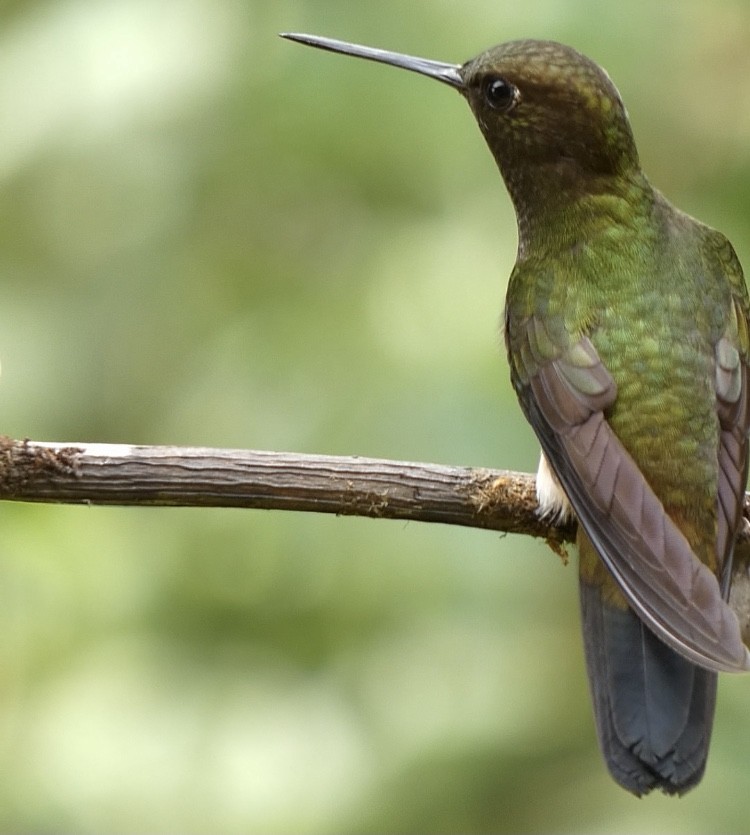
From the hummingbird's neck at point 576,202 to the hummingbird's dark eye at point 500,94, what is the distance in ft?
0.62

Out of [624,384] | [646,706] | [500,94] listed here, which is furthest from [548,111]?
[646,706]

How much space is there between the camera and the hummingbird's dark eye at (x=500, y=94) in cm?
378

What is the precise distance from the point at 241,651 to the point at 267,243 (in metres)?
1.27

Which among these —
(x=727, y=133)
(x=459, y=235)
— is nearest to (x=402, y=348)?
(x=459, y=235)

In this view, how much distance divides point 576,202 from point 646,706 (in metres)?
1.29

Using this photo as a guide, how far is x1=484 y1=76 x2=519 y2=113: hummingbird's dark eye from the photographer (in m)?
3.78

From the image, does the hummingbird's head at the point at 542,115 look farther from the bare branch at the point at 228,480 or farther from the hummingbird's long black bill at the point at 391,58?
the bare branch at the point at 228,480

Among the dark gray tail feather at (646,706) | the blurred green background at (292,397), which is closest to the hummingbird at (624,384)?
the dark gray tail feather at (646,706)

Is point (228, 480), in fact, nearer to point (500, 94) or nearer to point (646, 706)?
point (646, 706)

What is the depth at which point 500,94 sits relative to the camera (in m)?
3.80

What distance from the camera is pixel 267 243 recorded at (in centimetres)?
462

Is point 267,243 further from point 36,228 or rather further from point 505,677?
point 505,677

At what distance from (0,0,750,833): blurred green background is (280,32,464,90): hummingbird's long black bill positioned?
0.36m

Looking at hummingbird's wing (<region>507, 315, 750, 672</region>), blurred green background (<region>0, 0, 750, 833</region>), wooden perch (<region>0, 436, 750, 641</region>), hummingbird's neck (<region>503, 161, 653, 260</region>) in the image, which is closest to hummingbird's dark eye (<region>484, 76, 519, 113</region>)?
hummingbird's neck (<region>503, 161, 653, 260</region>)
